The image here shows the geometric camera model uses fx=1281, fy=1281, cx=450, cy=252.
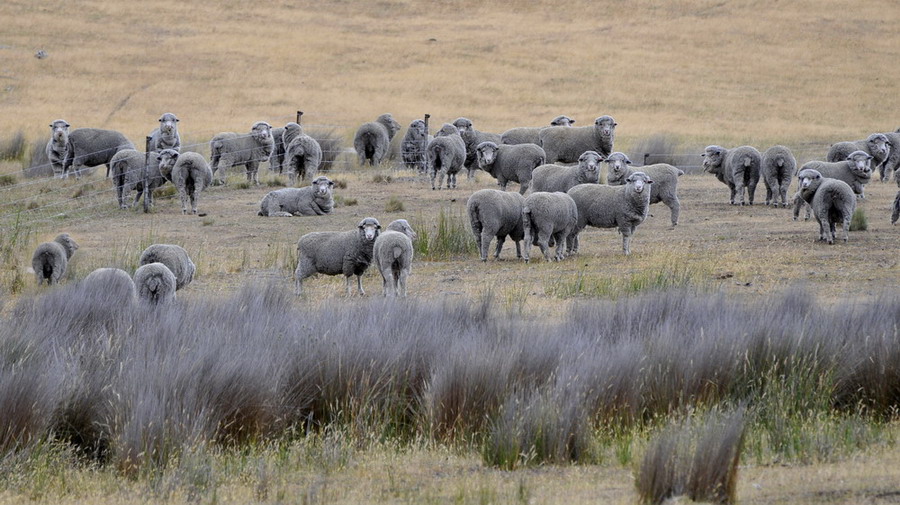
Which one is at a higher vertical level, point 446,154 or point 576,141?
point 576,141

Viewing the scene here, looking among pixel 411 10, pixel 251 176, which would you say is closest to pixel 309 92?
pixel 411 10

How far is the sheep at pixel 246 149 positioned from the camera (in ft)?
93.6

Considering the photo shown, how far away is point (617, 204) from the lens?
715 inches

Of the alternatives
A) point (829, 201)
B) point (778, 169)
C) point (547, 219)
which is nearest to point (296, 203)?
point (547, 219)

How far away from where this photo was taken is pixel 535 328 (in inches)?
436

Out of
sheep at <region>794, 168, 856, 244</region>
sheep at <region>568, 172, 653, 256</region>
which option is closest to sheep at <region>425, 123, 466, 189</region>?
sheep at <region>568, 172, 653, 256</region>

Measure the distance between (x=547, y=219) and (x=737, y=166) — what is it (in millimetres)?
7440

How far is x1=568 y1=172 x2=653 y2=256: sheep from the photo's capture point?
18.0m

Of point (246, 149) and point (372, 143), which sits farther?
point (372, 143)

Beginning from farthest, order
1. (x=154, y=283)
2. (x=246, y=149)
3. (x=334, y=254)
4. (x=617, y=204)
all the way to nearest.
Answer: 1. (x=246, y=149)
2. (x=617, y=204)
3. (x=334, y=254)
4. (x=154, y=283)

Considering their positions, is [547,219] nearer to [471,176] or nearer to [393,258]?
[393,258]

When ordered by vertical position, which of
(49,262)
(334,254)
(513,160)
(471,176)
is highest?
(513,160)

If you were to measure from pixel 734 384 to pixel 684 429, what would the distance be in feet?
6.40

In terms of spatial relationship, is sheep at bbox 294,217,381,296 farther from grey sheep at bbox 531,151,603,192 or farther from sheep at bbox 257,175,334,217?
sheep at bbox 257,175,334,217
